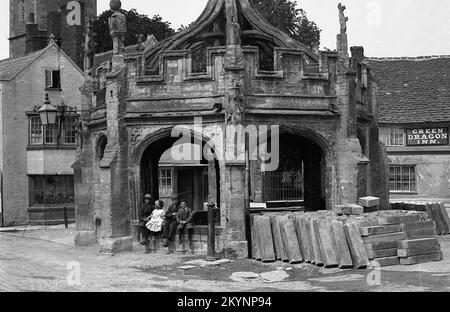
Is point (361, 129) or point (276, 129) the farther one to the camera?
point (361, 129)

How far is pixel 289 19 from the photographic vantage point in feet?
139

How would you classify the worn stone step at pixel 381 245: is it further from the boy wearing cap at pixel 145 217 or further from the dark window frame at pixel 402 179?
the dark window frame at pixel 402 179

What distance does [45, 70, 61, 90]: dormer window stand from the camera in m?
34.9

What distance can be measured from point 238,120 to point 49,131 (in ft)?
62.9

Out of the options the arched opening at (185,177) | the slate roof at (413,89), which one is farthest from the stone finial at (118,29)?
the slate roof at (413,89)

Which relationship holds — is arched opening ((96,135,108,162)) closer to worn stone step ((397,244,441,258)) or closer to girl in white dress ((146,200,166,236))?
girl in white dress ((146,200,166,236))

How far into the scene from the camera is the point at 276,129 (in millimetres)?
18578

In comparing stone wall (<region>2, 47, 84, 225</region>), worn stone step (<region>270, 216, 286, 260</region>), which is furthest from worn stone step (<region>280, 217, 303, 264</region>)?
stone wall (<region>2, 47, 84, 225</region>)

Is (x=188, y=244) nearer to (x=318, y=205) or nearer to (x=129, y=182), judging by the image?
(x=129, y=182)

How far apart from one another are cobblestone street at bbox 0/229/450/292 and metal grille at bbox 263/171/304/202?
71.4ft

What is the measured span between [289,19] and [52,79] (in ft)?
49.7

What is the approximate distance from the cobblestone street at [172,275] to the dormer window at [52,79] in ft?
55.4
